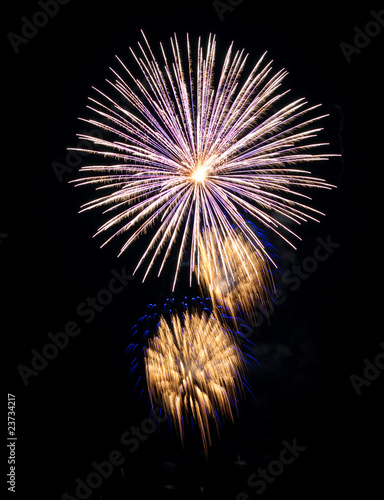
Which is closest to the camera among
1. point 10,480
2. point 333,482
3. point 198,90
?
point 198,90

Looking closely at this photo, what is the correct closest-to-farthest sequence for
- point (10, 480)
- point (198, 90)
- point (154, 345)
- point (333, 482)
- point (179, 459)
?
point (198, 90) → point (154, 345) → point (10, 480) → point (179, 459) → point (333, 482)

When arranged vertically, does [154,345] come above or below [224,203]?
below

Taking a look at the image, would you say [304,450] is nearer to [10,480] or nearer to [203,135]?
[10,480]

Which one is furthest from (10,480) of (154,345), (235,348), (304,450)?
(304,450)

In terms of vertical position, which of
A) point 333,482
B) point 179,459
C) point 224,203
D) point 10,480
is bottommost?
point 333,482

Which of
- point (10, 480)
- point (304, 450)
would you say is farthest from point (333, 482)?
point (10, 480)

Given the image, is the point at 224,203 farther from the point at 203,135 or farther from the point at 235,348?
the point at 235,348

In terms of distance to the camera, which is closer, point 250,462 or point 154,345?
point 154,345
